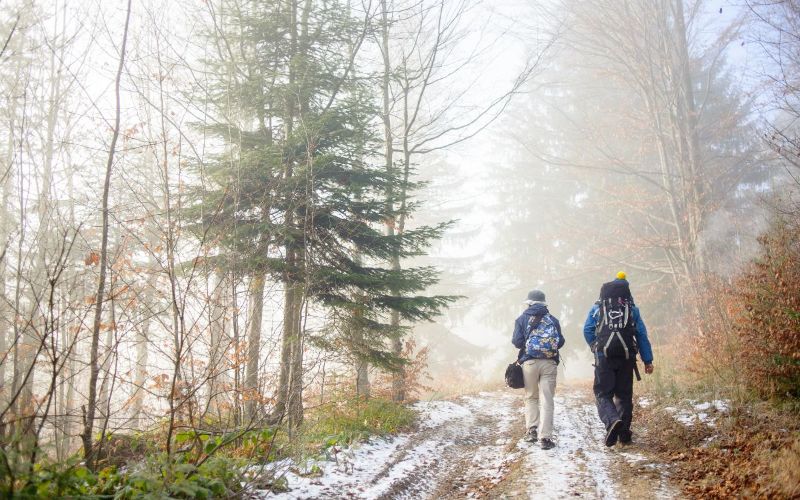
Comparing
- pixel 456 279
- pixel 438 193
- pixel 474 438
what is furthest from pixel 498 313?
pixel 474 438

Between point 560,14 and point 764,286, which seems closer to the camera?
point 764,286

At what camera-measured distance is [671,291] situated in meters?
19.9

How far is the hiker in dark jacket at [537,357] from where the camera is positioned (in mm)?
6562

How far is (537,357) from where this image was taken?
666 cm

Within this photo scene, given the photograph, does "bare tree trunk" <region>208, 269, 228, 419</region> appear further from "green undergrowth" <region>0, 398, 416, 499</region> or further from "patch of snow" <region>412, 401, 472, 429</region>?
"patch of snow" <region>412, 401, 472, 429</region>

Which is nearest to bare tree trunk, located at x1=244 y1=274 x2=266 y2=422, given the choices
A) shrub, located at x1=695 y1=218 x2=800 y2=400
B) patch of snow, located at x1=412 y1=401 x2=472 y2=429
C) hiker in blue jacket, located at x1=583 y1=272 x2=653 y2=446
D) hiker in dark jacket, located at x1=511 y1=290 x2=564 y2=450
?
patch of snow, located at x1=412 y1=401 x2=472 y2=429

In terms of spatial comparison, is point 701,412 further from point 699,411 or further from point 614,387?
point 614,387

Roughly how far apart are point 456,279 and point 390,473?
69.9 feet

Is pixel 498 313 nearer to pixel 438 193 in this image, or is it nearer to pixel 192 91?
pixel 438 193

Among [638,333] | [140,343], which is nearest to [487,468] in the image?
[638,333]

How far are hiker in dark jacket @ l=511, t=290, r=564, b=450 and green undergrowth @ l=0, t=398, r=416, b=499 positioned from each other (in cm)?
224

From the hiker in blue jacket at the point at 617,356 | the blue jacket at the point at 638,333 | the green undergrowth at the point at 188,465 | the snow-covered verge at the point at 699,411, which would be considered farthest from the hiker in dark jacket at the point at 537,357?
the green undergrowth at the point at 188,465

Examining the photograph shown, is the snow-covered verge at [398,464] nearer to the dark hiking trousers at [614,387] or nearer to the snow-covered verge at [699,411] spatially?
the dark hiking trousers at [614,387]

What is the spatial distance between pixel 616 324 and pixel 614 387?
85 cm
